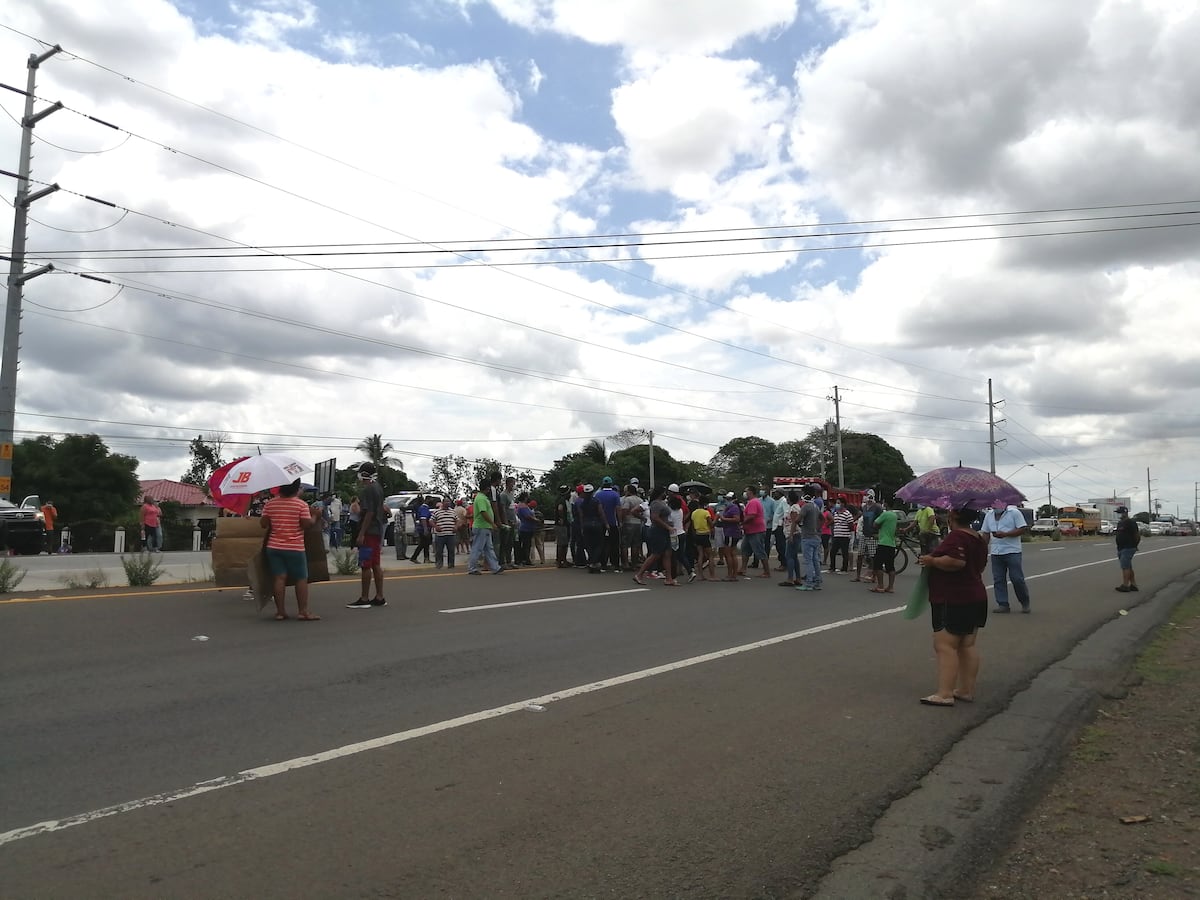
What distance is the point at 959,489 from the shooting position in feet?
29.0

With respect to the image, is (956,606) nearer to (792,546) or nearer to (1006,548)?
(1006,548)

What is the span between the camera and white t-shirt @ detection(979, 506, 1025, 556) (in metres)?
13.4

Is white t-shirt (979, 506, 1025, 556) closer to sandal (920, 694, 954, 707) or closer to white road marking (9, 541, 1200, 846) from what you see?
white road marking (9, 541, 1200, 846)

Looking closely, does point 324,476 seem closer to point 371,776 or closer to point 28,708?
point 28,708

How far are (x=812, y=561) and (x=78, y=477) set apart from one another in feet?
154

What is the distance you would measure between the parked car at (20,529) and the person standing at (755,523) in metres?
17.0

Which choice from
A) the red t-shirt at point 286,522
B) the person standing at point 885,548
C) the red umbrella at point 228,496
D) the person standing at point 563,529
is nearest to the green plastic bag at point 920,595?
the red t-shirt at point 286,522

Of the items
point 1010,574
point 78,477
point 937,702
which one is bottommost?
point 937,702

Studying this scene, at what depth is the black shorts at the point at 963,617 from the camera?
24.2ft

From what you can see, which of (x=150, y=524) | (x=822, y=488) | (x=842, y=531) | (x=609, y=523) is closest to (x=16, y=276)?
(x=150, y=524)

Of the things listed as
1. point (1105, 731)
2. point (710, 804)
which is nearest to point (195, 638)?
point (710, 804)

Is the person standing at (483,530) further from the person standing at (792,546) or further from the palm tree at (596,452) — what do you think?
the palm tree at (596,452)

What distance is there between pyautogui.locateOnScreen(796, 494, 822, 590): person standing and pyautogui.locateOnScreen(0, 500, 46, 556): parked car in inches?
717

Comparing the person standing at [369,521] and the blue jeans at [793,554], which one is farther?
the blue jeans at [793,554]
